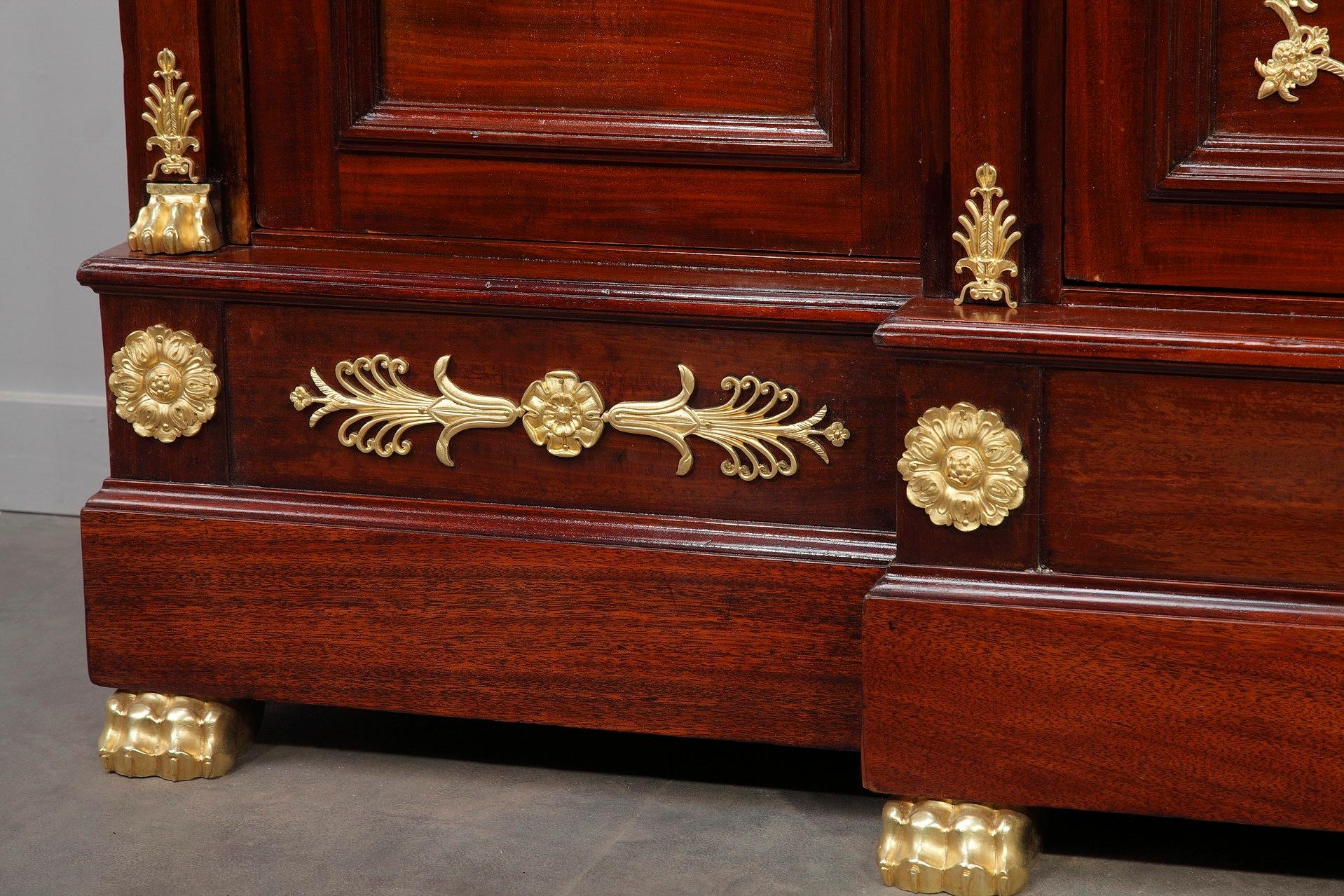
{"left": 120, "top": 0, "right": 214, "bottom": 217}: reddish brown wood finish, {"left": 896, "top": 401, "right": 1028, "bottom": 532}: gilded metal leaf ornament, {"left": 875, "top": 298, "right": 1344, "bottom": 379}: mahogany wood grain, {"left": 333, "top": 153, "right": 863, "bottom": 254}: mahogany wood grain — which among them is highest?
{"left": 120, "top": 0, "right": 214, "bottom": 217}: reddish brown wood finish

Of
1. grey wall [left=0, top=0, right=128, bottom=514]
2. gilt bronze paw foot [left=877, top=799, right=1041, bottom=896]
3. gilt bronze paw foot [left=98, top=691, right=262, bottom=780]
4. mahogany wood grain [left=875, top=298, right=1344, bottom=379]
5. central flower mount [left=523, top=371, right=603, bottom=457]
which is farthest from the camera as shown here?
grey wall [left=0, top=0, right=128, bottom=514]

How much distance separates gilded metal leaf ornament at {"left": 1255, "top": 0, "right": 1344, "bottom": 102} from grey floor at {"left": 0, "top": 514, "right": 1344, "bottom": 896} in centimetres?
67

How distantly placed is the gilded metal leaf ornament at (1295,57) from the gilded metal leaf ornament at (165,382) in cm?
98

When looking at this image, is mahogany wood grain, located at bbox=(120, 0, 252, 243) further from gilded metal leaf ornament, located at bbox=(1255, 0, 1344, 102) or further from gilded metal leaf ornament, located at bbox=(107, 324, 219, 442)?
gilded metal leaf ornament, located at bbox=(1255, 0, 1344, 102)

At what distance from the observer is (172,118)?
5.91ft

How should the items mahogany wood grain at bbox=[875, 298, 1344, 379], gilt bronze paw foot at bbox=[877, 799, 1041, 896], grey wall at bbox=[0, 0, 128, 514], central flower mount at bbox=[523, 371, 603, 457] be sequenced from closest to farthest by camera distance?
mahogany wood grain at bbox=[875, 298, 1344, 379] → gilt bronze paw foot at bbox=[877, 799, 1041, 896] → central flower mount at bbox=[523, 371, 603, 457] → grey wall at bbox=[0, 0, 128, 514]

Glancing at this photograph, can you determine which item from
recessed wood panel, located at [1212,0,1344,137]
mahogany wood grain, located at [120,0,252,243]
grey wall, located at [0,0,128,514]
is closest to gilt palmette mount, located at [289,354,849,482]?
mahogany wood grain, located at [120,0,252,243]

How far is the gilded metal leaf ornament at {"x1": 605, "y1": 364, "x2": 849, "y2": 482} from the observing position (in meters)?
1.67

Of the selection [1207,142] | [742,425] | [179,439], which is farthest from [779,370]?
[179,439]

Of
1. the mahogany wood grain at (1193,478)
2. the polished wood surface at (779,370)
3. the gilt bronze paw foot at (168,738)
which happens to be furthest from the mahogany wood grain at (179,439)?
the mahogany wood grain at (1193,478)

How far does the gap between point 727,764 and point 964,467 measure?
1.58ft

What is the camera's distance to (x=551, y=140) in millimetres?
1733

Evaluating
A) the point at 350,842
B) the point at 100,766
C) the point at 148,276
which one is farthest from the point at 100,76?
the point at 350,842

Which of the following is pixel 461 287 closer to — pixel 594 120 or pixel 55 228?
pixel 594 120
